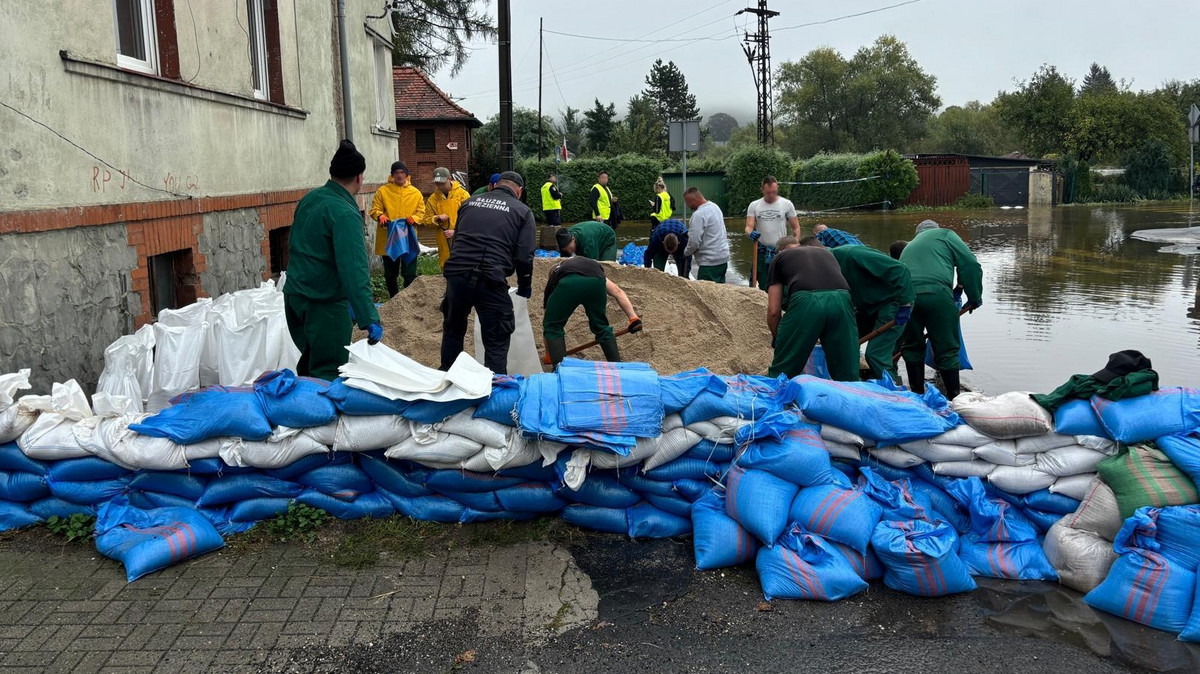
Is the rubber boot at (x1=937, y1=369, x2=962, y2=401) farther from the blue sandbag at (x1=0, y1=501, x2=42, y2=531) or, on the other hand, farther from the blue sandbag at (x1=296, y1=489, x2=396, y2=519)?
the blue sandbag at (x1=0, y1=501, x2=42, y2=531)

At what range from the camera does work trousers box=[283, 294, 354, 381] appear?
16.4 ft

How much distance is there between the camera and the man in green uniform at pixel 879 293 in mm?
6293

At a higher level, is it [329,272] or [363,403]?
[329,272]

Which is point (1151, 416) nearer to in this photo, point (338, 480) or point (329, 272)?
point (338, 480)

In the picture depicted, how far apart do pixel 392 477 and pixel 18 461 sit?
5.36 feet

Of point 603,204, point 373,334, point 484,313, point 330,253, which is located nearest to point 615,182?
point 603,204

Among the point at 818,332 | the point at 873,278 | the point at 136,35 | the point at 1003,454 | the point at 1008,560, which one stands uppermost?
the point at 136,35

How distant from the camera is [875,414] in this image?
163 inches

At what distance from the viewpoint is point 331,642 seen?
11.3 feet

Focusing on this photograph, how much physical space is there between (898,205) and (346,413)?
2971cm

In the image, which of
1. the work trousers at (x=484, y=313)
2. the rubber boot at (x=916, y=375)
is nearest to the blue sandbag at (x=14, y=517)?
the work trousers at (x=484, y=313)

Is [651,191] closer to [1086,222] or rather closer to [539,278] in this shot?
[1086,222]

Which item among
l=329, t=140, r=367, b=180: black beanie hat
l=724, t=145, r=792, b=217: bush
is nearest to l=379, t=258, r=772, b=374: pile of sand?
l=329, t=140, r=367, b=180: black beanie hat

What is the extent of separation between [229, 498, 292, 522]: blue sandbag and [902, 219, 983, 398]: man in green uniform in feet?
13.9
